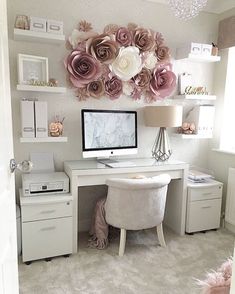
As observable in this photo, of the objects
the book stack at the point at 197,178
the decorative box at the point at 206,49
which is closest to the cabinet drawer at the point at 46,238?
the book stack at the point at 197,178

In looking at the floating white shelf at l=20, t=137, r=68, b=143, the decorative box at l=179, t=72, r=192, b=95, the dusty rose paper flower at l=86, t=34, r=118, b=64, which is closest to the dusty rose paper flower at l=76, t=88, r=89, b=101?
the dusty rose paper flower at l=86, t=34, r=118, b=64

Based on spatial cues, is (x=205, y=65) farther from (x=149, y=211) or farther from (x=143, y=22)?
(x=149, y=211)

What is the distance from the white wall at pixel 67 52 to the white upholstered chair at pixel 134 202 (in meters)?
0.66

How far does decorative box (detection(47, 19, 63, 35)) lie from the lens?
228cm

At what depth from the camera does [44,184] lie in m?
2.26

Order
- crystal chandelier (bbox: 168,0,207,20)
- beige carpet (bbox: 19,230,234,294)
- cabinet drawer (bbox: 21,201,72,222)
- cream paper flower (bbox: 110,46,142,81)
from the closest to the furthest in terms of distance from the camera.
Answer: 1. crystal chandelier (bbox: 168,0,207,20)
2. beige carpet (bbox: 19,230,234,294)
3. cabinet drawer (bbox: 21,201,72,222)
4. cream paper flower (bbox: 110,46,142,81)

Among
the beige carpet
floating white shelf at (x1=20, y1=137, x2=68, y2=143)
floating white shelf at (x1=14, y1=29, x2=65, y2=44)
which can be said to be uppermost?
floating white shelf at (x1=14, y1=29, x2=65, y2=44)

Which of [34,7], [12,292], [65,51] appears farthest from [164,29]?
[12,292]

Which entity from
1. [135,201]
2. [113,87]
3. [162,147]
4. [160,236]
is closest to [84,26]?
[113,87]

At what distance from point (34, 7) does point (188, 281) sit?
2.67 meters

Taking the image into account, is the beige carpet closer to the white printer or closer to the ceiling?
the white printer

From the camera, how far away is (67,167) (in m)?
2.48

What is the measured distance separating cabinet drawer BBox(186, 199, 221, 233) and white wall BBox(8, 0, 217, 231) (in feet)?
2.12

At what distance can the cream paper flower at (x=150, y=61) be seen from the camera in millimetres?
2762
